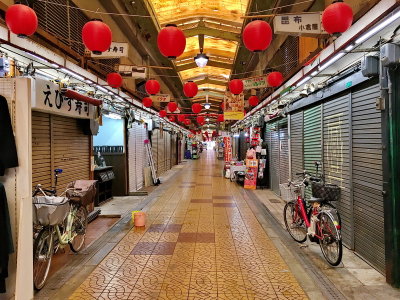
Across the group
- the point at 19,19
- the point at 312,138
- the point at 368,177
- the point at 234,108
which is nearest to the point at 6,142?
the point at 19,19

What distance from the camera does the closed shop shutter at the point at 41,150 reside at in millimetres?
6891

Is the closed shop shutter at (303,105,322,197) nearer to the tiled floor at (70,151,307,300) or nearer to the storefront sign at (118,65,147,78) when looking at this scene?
the tiled floor at (70,151,307,300)

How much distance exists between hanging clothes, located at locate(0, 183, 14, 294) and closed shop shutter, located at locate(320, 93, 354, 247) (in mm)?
6006

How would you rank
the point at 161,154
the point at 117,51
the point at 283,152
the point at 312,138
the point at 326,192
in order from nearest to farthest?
1. the point at 326,192
2. the point at 117,51
3. the point at 312,138
4. the point at 283,152
5. the point at 161,154

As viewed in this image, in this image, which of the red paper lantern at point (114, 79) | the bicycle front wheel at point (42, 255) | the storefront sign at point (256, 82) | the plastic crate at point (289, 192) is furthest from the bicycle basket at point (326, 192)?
the red paper lantern at point (114, 79)

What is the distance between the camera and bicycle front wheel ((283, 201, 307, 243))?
24.2 feet

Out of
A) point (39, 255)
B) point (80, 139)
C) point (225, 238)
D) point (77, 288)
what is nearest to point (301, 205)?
point (225, 238)

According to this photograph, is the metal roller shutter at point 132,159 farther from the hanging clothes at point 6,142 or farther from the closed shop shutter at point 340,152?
the hanging clothes at point 6,142

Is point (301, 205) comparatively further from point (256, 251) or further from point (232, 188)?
point (232, 188)

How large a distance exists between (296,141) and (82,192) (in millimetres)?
7039

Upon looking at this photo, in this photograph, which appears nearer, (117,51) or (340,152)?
(340,152)

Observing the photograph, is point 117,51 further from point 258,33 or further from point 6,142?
point 6,142

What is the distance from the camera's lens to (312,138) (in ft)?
29.5

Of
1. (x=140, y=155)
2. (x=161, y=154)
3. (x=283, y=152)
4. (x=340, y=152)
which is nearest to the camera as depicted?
(x=340, y=152)
